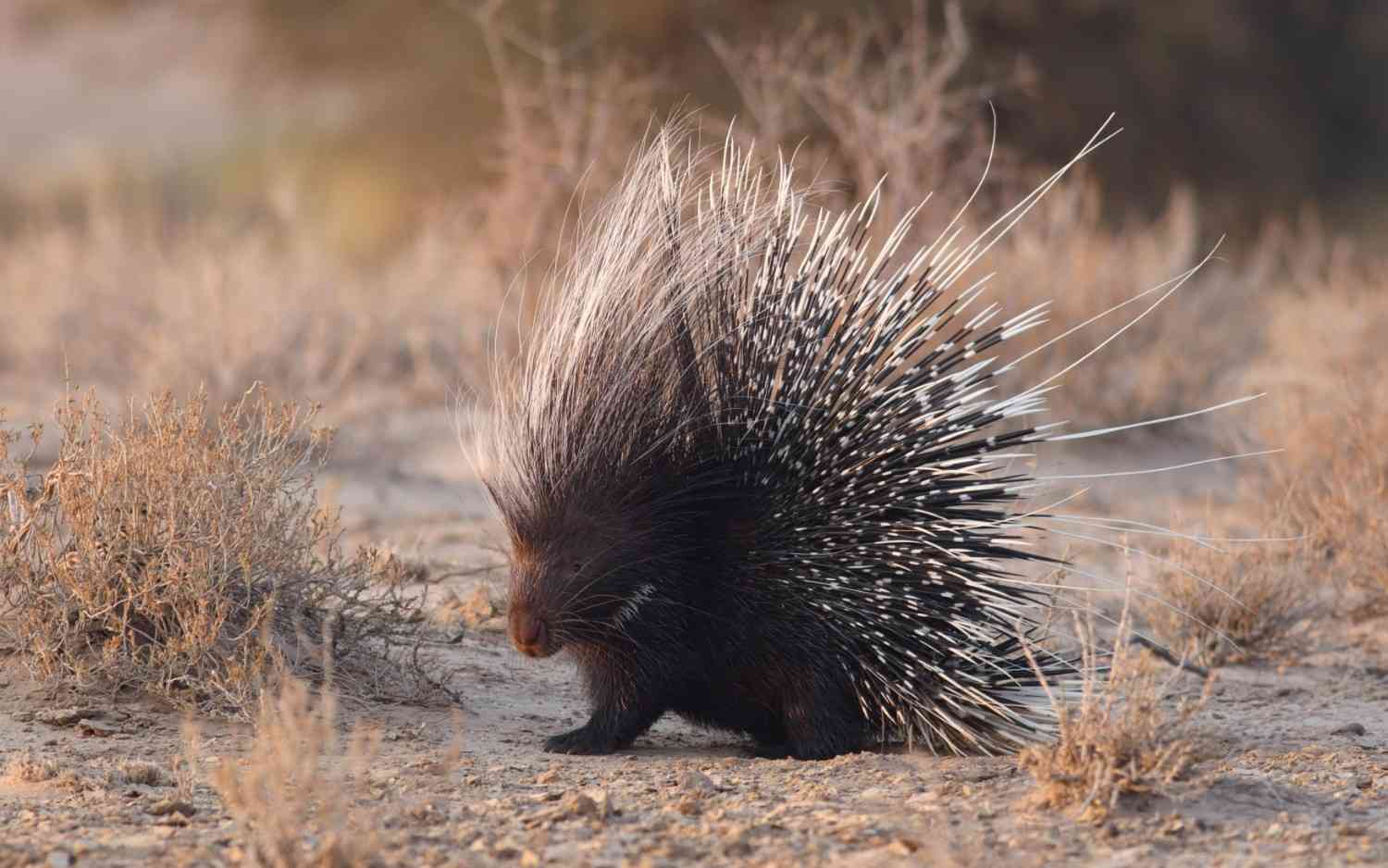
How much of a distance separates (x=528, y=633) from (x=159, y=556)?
930 millimetres

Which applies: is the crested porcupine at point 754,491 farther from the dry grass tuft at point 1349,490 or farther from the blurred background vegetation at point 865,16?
the blurred background vegetation at point 865,16

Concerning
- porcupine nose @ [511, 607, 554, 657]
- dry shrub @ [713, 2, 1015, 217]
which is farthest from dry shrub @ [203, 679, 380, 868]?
dry shrub @ [713, 2, 1015, 217]

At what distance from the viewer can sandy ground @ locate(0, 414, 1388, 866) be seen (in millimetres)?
3117

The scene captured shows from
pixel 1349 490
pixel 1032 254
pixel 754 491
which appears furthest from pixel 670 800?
pixel 1032 254

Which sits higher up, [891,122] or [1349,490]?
[891,122]

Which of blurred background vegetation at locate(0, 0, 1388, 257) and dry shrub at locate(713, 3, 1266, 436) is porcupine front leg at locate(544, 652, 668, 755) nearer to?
dry shrub at locate(713, 3, 1266, 436)

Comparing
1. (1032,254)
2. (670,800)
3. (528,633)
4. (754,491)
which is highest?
(1032,254)

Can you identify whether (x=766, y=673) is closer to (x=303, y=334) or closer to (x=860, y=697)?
(x=860, y=697)

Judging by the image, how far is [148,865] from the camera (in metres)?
2.99

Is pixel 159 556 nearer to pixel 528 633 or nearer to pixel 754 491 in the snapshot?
pixel 528 633

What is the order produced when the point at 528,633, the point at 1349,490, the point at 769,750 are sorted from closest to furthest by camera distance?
the point at 528,633 → the point at 769,750 → the point at 1349,490

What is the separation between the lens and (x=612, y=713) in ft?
13.4

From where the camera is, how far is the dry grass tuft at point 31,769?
3541 mm

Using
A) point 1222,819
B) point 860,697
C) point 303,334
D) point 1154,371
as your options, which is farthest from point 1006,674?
point 303,334
